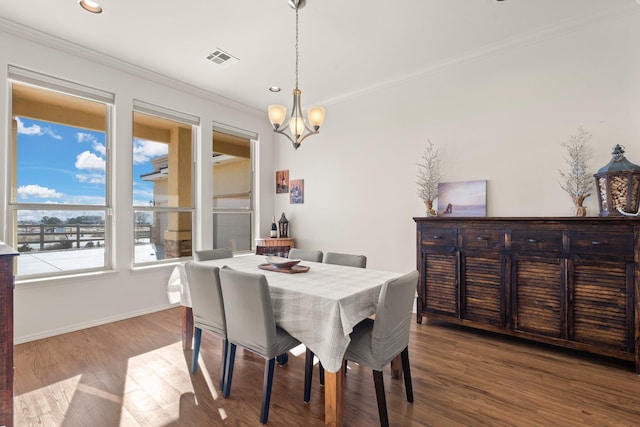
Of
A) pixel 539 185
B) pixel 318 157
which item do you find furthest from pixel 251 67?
pixel 539 185

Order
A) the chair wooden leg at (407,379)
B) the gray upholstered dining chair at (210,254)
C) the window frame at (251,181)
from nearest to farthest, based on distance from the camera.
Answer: the chair wooden leg at (407,379) → the gray upholstered dining chair at (210,254) → the window frame at (251,181)

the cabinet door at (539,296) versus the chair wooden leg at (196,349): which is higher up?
the cabinet door at (539,296)

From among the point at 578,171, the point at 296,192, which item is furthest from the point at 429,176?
the point at 296,192

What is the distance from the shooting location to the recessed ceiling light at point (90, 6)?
2.63 meters

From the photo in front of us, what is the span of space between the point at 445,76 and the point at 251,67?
238cm

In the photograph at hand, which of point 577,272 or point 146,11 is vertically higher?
point 146,11

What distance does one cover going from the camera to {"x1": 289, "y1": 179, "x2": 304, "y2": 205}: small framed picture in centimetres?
526

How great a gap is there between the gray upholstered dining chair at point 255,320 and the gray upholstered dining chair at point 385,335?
452mm

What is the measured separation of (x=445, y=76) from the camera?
12.4 feet

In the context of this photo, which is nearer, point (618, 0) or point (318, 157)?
point (618, 0)

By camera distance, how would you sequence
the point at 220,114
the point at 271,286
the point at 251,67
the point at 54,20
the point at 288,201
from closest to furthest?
the point at 271,286
the point at 54,20
the point at 251,67
the point at 220,114
the point at 288,201

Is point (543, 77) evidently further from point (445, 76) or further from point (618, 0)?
point (445, 76)

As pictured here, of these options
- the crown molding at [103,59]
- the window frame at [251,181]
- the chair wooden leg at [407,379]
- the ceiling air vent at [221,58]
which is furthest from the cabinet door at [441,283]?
the crown molding at [103,59]

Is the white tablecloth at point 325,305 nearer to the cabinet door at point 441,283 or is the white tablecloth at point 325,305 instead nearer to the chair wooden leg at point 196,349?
the chair wooden leg at point 196,349
